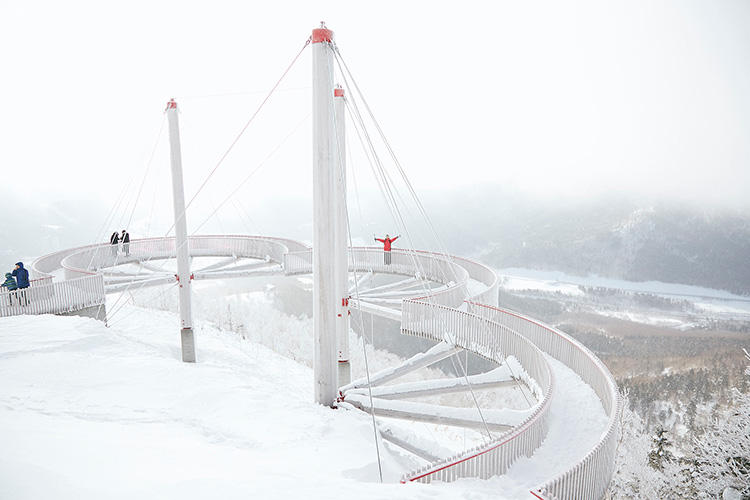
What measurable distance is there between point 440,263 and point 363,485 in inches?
651

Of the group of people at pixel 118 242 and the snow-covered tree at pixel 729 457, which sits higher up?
the group of people at pixel 118 242

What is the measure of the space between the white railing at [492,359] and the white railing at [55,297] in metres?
12.0

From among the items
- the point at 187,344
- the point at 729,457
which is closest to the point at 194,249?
the point at 187,344

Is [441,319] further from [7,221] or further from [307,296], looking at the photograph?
[7,221]

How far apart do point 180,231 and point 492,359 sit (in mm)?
12678

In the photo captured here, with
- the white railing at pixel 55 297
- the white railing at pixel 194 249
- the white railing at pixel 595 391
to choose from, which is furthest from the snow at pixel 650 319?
the white railing at pixel 55 297

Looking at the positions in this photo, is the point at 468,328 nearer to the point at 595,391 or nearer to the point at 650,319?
the point at 595,391

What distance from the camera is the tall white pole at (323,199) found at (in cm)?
970

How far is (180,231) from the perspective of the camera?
17.5 m

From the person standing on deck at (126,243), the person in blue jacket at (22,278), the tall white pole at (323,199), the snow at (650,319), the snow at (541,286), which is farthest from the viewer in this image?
the snow at (541,286)

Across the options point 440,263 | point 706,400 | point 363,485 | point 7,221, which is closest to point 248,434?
point 363,485

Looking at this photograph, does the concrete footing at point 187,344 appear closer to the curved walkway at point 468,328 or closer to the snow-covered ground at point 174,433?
the curved walkway at point 468,328

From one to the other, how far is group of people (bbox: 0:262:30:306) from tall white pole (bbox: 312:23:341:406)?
11.8 meters

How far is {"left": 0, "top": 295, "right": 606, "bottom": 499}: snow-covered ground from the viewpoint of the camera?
5645 mm
